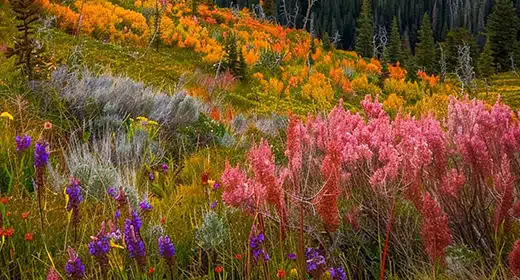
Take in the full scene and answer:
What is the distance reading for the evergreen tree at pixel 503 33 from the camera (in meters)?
67.1

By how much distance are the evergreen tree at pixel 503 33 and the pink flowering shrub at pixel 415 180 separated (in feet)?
228

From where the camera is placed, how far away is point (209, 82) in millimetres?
10031

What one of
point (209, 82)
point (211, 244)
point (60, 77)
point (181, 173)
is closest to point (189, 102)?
point (60, 77)

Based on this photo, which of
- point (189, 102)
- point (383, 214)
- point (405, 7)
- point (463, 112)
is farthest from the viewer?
point (405, 7)

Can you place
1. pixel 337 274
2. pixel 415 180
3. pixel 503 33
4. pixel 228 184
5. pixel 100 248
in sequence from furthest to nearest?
pixel 503 33
pixel 228 184
pixel 415 180
pixel 337 274
pixel 100 248

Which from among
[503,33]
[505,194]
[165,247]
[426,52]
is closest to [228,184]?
[165,247]

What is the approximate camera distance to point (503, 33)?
68.2 meters

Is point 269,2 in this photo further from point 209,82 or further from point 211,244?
point 211,244

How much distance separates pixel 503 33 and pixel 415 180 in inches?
2962

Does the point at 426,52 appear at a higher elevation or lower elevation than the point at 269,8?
lower

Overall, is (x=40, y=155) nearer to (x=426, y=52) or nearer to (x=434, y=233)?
(x=434, y=233)

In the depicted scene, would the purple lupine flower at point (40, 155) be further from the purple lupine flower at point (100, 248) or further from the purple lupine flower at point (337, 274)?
the purple lupine flower at point (337, 274)

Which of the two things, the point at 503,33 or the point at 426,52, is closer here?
the point at 426,52

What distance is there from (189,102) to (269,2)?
4362 centimetres
